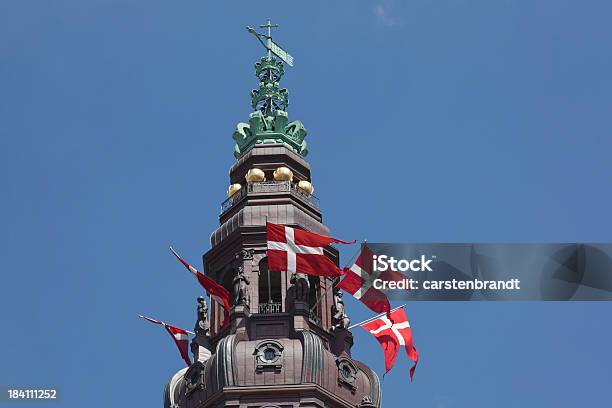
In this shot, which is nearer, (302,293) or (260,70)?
(302,293)

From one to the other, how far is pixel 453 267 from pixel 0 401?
76.9ft

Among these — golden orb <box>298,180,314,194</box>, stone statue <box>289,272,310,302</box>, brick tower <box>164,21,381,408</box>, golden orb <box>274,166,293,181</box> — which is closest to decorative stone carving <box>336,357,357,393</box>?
brick tower <box>164,21,381,408</box>

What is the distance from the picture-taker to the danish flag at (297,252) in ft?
334

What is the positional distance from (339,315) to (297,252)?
7426mm

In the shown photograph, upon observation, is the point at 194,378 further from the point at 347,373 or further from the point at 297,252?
the point at 297,252

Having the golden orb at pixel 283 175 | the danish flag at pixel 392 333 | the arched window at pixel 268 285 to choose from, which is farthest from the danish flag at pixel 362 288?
the golden orb at pixel 283 175

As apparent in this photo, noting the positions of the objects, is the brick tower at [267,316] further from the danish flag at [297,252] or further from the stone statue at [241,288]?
the danish flag at [297,252]

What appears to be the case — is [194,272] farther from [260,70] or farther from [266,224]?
[260,70]

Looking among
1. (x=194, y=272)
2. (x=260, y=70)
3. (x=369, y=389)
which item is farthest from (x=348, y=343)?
(x=260, y=70)

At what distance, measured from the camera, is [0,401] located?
83.9 metres

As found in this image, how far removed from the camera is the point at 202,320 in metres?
108

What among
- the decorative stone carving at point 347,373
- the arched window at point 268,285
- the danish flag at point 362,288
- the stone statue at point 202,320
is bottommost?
the decorative stone carving at point 347,373

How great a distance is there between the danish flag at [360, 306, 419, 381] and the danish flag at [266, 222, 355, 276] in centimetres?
612

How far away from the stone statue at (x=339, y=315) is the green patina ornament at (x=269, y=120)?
43.4ft
